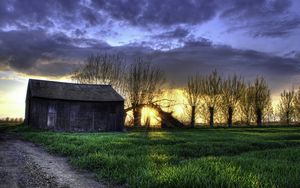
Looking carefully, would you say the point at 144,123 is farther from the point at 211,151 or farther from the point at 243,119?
the point at 211,151

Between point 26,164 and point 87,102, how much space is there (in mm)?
35520

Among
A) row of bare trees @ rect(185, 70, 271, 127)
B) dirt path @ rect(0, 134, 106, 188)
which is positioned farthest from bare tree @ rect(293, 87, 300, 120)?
dirt path @ rect(0, 134, 106, 188)

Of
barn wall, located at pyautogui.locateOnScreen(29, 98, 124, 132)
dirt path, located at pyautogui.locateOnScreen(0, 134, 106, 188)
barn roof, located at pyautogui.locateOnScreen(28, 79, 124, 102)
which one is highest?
barn roof, located at pyautogui.locateOnScreen(28, 79, 124, 102)

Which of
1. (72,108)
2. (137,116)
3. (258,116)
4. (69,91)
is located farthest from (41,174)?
(258,116)

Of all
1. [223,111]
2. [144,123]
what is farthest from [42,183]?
[223,111]

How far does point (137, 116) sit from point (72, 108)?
55.3 feet

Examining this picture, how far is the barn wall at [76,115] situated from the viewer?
47.8m

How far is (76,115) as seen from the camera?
49594 mm

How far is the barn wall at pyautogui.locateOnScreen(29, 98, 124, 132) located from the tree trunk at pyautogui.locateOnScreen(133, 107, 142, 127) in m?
11.4

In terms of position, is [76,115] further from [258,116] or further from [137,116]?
[258,116]

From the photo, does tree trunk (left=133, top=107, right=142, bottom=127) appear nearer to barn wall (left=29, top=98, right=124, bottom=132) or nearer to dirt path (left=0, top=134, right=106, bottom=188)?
barn wall (left=29, top=98, right=124, bottom=132)

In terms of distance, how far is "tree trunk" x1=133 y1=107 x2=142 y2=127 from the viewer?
63.6 metres

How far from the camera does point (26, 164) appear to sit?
1517 cm

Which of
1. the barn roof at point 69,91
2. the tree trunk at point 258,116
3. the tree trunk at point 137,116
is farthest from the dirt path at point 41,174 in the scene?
the tree trunk at point 258,116
